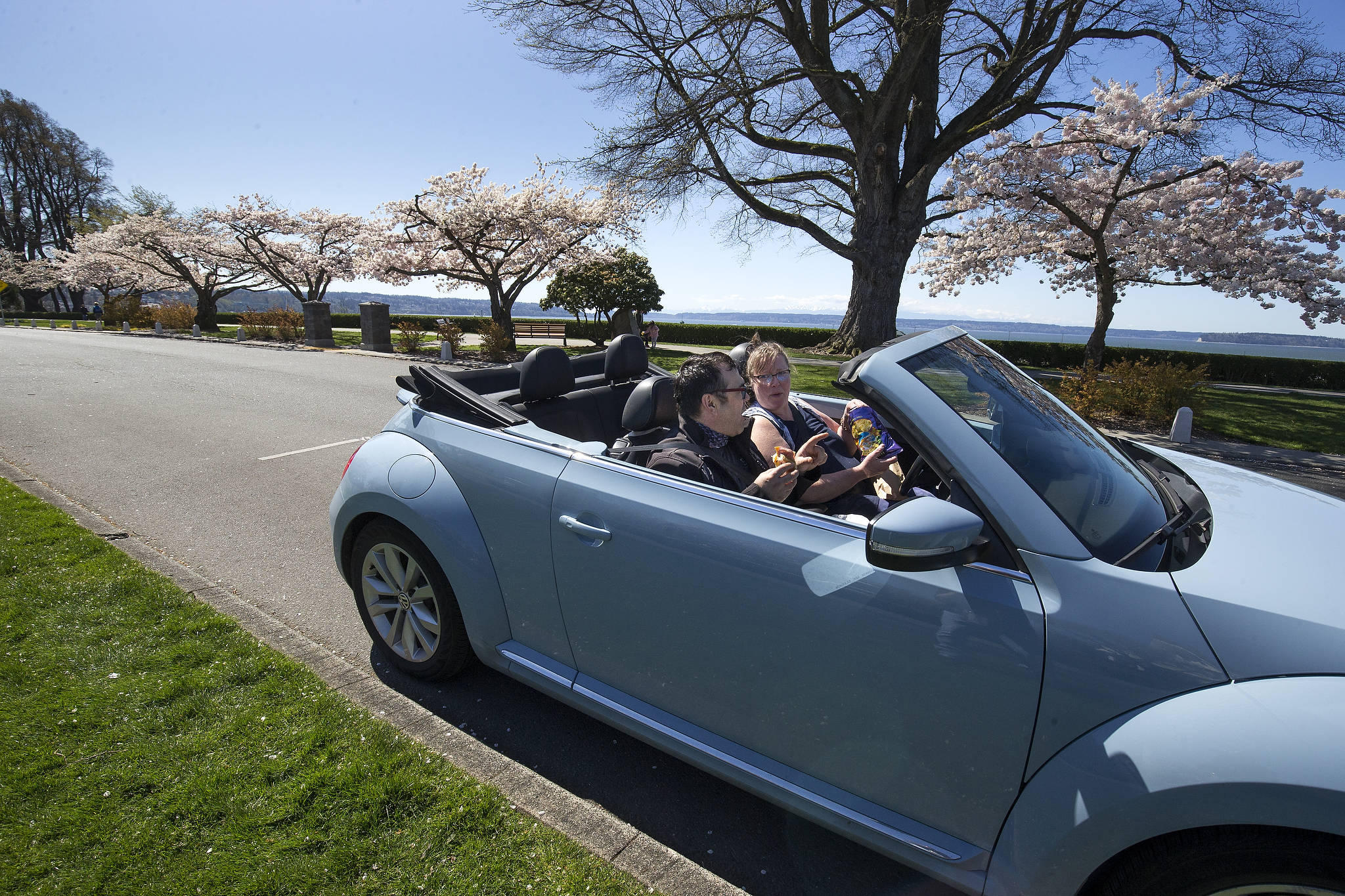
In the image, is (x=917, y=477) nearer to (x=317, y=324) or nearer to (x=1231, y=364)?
(x=317, y=324)

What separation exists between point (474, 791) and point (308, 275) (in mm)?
42381

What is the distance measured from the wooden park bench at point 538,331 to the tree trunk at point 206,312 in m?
15.8

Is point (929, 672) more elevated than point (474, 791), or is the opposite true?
point (929, 672)

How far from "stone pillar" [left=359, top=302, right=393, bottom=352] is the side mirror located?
23974 mm

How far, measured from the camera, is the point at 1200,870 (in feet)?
4.39

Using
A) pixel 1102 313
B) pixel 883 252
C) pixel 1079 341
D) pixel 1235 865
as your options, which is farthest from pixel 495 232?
pixel 1079 341

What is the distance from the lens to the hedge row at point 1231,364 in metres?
24.8

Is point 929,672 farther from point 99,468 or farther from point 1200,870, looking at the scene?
point 99,468

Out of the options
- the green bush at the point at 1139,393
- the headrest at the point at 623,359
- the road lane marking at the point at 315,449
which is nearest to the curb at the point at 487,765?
the headrest at the point at 623,359

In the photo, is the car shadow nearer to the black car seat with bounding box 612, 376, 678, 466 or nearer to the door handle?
the door handle

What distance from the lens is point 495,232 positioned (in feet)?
80.1

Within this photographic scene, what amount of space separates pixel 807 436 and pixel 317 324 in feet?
89.3

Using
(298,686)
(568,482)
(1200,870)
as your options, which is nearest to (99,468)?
(298,686)

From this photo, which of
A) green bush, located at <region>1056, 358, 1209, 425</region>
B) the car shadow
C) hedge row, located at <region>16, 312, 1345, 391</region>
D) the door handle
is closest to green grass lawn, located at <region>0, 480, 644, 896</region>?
the car shadow
